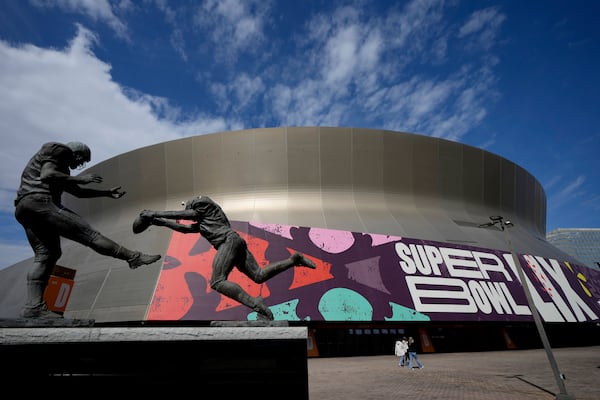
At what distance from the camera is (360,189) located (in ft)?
87.2

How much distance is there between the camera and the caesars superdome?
17703 mm

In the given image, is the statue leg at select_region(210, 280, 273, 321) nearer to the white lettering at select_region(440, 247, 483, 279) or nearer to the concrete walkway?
the concrete walkway

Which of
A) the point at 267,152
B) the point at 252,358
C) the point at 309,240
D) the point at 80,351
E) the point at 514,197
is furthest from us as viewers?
the point at 514,197

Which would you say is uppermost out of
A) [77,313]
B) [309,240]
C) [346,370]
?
[309,240]

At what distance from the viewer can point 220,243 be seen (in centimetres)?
534

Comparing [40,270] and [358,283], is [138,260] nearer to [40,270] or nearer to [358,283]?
[40,270]

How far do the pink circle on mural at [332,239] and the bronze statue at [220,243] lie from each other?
555 inches

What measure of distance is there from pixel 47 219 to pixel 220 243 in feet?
6.83

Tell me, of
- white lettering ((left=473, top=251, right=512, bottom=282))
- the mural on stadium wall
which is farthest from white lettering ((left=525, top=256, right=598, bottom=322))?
white lettering ((left=473, top=251, right=512, bottom=282))

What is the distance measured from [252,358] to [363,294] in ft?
51.0

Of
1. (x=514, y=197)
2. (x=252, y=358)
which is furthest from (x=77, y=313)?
(x=514, y=197)

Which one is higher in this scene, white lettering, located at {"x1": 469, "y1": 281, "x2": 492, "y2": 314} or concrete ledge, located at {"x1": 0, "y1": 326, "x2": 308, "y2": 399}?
white lettering, located at {"x1": 469, "y1": 281, "x2": 492, "y2": 314}

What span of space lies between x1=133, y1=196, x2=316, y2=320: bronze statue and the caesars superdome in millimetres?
11369

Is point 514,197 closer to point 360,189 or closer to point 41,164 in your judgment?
point 360,189
